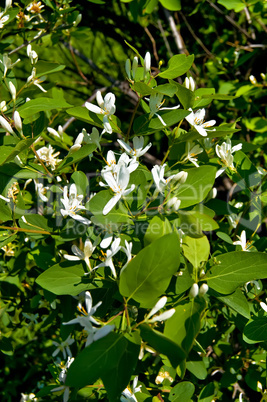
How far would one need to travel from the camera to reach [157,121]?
3.52ft

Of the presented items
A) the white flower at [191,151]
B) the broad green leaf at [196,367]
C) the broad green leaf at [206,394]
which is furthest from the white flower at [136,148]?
the broad green leaf at [206,394]

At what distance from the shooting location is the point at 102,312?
0.99 meters

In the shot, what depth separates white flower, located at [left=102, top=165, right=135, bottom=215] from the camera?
911mm

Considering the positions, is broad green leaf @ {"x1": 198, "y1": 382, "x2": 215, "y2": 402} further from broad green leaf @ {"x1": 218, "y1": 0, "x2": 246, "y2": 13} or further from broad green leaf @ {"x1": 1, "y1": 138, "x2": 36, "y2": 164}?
broad green leaf @ {"x1": 218, "y1": 0, "x2": 246, "y2": 13}

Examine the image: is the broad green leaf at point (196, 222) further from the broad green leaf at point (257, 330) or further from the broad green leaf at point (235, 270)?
the broad green leaf at point (257, 330)

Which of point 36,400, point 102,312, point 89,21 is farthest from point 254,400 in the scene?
point 89,21

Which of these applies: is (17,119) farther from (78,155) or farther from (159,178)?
(159,178)

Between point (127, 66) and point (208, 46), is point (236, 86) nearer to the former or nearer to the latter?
point (208, 46)

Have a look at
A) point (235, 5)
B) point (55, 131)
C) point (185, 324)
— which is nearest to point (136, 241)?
point (185, 324)

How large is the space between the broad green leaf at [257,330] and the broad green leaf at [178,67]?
2.30 feet

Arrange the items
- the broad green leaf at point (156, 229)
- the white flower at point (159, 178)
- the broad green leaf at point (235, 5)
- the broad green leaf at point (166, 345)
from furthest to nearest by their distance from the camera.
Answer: the broad green leaf at point (235, 5) < the white flower at point (159, 178) < the broad green leaf at point (156, 229) < the broad green leaf at point (166, 345)

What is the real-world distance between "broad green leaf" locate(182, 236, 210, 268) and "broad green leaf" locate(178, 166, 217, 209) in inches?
3.6

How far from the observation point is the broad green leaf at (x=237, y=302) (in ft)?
3.20

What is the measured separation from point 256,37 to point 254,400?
2.05m
